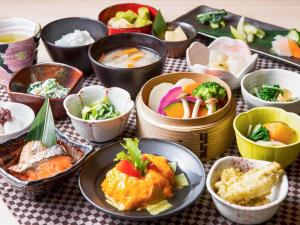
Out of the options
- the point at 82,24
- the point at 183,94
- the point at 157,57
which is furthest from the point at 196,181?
the point at 82,24

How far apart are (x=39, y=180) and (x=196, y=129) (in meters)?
0.51

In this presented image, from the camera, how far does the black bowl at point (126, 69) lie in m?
1.96

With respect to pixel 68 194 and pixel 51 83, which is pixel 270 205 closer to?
pixel 68 194

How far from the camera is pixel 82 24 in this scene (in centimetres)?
237

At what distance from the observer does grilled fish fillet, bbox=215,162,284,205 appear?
56.4 inches

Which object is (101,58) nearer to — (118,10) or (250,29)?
(118,10)

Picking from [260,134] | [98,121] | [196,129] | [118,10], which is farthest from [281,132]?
[118,10]

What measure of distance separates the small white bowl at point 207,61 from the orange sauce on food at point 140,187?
61 centimetres

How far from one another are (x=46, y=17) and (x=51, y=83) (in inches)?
35.6

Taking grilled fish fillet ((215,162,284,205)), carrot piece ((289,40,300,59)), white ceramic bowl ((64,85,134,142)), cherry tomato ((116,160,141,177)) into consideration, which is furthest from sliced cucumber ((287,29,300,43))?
cherry tomato ((116,160,141,177))

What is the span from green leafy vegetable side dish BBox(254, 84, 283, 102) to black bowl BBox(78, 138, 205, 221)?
42 centimetres

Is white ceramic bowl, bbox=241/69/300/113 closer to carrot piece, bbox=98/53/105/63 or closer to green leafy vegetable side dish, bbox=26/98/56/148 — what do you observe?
carrot piece, bbox=98/53/105/63

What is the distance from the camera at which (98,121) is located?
174 centimetres

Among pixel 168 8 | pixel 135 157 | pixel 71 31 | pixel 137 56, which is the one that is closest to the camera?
pixel 135 157
